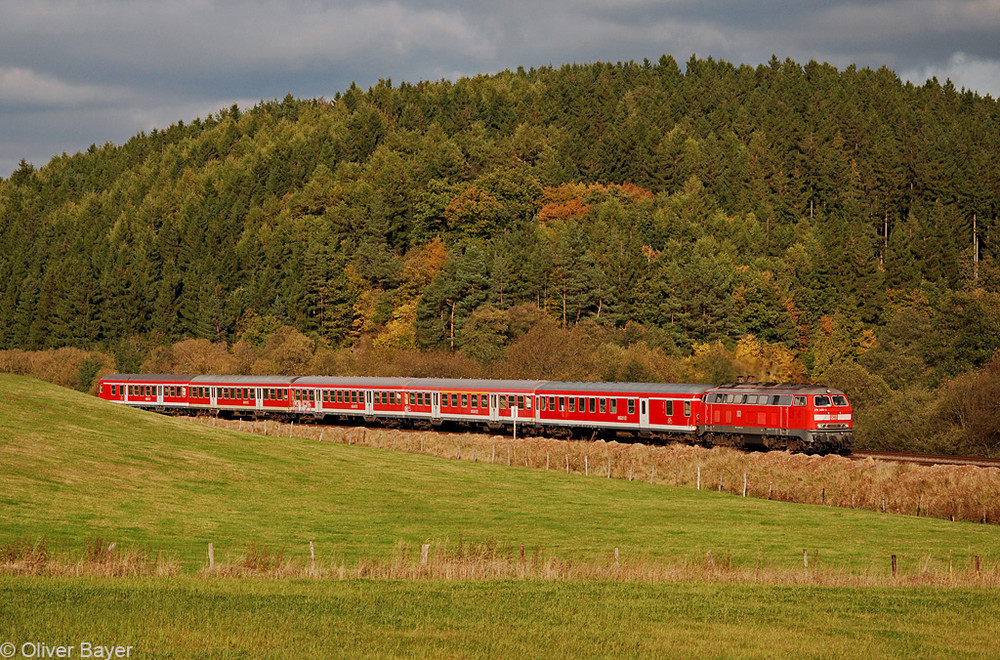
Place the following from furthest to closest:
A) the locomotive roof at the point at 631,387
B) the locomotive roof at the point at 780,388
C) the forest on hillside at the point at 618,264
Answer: the forest on hillside at the point at 618,264
the locomotive roof at the point at 631,387
the locomotive roof at the point at 780,388

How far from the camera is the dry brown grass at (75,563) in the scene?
25.3m

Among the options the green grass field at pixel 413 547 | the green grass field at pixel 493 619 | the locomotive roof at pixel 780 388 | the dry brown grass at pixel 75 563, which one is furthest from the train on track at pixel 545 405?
the dry brown grass at pixel 75 563

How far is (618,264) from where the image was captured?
413ft

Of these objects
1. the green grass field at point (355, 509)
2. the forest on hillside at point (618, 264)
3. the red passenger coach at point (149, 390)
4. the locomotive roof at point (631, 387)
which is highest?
the forest on hillside at point (618, 264)

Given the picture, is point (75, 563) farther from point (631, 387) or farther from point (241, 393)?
point (241, 393)

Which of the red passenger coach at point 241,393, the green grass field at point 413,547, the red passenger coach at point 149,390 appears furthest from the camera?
the red passenger coach at point 149,390

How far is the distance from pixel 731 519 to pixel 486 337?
6614 cm

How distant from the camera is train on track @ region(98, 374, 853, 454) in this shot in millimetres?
51594

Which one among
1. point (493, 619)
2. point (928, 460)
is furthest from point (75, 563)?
point (928, 460)

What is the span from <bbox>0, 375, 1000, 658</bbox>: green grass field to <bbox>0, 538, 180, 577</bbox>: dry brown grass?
869 millimetres

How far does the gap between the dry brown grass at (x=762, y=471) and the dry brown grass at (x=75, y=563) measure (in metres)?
29.6

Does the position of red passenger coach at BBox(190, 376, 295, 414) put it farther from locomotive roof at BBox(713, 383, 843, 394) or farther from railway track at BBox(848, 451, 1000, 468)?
railway track at BBox(848, 451, 1000, 468)

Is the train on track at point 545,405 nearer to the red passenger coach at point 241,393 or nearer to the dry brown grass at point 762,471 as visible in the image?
the red passenger coach at point 241,393

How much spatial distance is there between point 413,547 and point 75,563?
10813 millimetres
